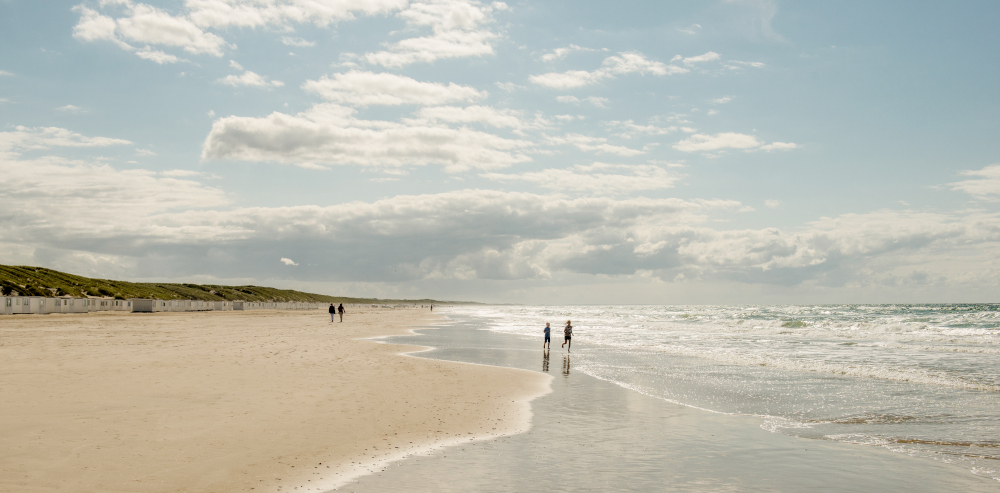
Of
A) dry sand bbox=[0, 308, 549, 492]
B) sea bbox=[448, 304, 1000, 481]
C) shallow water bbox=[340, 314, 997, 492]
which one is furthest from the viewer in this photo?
sea bbox=[448, 304, 1000, 481]

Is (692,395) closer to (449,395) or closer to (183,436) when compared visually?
(449,395)

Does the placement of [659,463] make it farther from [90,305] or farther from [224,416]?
[90,305]

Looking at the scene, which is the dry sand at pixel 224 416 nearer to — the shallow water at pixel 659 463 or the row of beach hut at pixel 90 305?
the shallow water at pixel 659 463

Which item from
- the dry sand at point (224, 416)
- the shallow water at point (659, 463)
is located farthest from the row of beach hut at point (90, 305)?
the shallow water at point (659, 463)

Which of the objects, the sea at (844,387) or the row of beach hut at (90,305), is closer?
the sea at (844,387)

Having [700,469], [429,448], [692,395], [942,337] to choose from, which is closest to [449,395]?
[429,448]

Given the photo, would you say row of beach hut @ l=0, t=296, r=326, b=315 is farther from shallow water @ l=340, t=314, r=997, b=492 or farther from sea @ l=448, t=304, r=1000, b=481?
shallow water @ l=340, t=314, r=997, b=492

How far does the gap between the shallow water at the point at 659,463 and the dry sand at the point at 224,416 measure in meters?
0.92

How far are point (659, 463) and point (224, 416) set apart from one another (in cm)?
799

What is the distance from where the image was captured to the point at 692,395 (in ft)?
52.3

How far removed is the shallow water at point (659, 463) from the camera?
8016mm

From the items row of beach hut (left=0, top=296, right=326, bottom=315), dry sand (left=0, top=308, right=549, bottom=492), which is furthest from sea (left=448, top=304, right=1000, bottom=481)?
row of beach hut (left=0, top=296, right=326, bottom=315)

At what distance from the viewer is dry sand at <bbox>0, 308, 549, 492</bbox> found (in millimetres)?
7887

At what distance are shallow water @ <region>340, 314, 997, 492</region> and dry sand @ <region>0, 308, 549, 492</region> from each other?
3.00 ft
